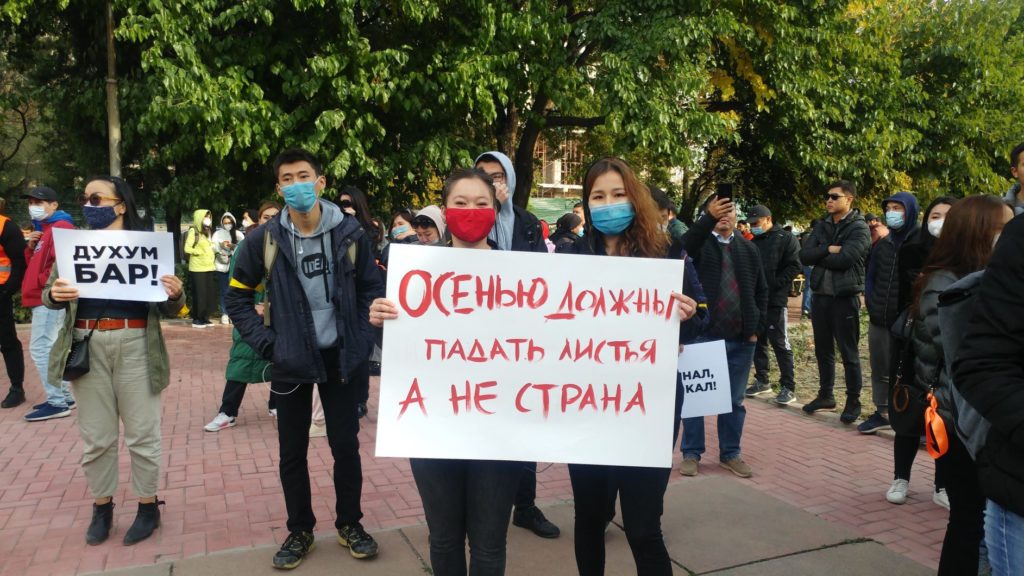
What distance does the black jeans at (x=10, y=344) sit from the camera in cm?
665

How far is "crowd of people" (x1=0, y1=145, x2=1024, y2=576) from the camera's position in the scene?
6.19 feet

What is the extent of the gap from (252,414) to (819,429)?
521 centimetres

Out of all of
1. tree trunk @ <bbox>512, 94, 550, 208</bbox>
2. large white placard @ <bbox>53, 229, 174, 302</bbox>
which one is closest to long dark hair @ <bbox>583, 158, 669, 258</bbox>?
large white placard @ <bbox>53, 229, 174, 302</bbox>

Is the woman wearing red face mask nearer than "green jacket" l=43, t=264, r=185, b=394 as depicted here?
Yes

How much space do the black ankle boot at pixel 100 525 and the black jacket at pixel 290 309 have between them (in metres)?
1.37

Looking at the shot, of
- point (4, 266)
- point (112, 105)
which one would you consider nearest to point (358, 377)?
point (4, 266)

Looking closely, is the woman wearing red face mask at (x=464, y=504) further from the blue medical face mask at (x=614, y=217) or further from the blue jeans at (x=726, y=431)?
the blue jeans at (x=726, y=431)

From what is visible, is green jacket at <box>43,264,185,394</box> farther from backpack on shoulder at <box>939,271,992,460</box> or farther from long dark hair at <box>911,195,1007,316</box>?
long dark hair at <box>911,195,1007,316</box>

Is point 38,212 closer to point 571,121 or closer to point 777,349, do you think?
point 777,349

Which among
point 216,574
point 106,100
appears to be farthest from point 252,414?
point 106,100

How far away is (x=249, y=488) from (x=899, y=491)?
4.19m

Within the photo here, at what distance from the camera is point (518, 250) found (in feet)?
11.6

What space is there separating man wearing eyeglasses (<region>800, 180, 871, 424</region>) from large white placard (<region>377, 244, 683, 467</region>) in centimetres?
434

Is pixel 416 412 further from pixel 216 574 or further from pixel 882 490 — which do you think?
pixel 882 490
